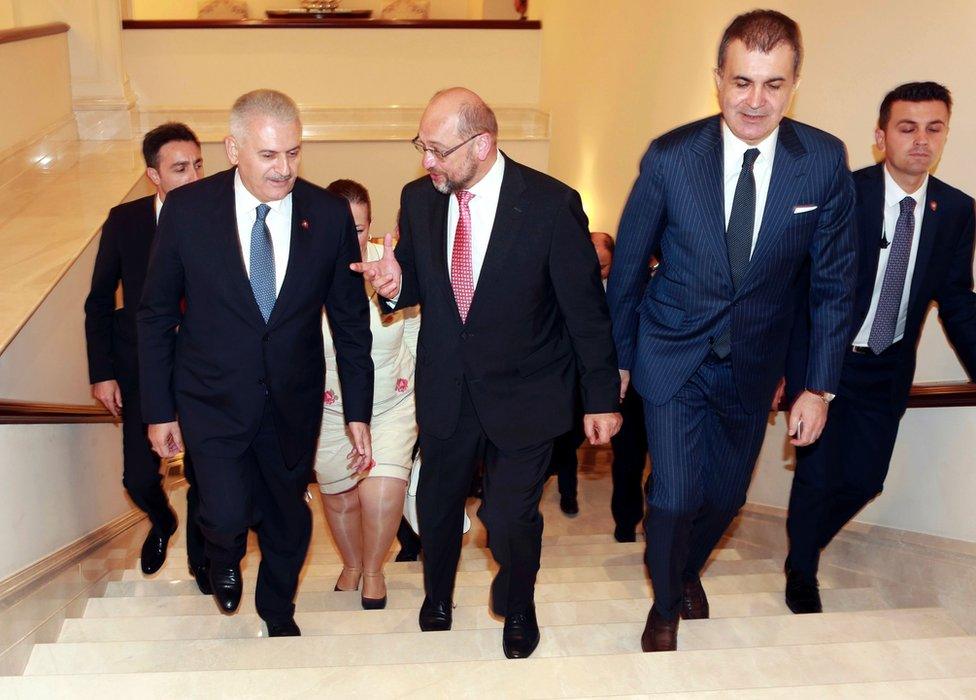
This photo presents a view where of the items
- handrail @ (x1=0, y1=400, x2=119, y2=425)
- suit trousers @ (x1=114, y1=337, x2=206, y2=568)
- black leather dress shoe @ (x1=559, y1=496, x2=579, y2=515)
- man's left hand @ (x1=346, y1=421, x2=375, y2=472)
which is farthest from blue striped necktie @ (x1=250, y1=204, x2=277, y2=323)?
black leather dress shoe @ (x1=559, y1=496, x2=579, y2=515)

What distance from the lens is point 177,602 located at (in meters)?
4.14

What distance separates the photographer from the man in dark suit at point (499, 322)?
3205 millimetres

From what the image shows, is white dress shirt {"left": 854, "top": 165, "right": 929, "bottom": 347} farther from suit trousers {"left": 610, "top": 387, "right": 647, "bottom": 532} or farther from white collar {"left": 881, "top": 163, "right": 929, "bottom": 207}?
suit trousers {"left": 610, "top": 387, "right": 647, "bottom": 532}

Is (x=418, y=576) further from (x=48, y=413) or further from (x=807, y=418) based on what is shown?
(x=807, y=418)

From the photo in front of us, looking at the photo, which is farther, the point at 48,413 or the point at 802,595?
the point at 802,595

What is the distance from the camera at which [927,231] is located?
12.5 feet

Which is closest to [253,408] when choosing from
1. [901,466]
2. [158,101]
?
[901,466]

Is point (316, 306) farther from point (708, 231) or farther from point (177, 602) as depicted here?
Result: point (177, 602)

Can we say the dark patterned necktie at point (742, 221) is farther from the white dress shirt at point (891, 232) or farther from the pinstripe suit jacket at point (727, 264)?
the white dress shirt at point (891, 232)

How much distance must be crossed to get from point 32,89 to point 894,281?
6906 millimetres

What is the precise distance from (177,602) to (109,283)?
130 centimetres

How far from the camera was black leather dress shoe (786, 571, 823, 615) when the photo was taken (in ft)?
13.1

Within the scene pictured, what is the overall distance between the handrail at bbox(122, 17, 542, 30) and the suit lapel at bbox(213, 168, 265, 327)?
7714 millimetres

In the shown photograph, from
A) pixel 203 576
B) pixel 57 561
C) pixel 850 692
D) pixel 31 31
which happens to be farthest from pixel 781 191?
pixel 31 31
